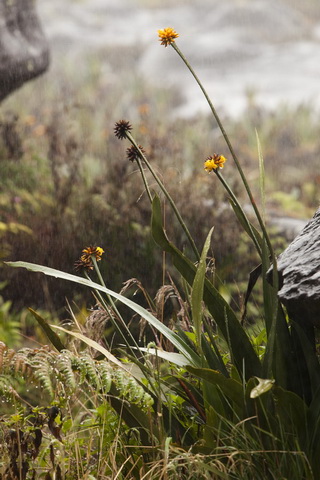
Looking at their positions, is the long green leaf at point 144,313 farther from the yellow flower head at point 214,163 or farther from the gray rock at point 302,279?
the yellow flower head at point 214,163

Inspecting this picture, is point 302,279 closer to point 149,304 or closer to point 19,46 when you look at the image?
point 149,304

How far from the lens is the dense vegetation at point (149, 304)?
1.85m

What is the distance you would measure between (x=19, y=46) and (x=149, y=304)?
433 centimetres

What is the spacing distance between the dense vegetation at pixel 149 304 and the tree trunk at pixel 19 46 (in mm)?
416

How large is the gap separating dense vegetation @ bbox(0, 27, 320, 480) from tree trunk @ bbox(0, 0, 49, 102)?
0.42 m

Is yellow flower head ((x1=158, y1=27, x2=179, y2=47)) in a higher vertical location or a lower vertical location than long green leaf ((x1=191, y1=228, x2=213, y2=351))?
higher

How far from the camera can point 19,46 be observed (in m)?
5.90

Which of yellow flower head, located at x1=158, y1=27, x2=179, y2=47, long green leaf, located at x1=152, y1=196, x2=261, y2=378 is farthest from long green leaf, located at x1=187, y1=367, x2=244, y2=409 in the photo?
yellow flower head, located at x1=158, y1=27, x2=179, y2=47

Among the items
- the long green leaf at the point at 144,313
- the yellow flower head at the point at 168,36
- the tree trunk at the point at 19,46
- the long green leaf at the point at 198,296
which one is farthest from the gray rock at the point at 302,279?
the tree trunk at the point at 19,46

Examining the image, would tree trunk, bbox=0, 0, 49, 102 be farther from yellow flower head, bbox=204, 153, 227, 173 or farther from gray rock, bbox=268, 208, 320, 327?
gray rock, bbox=268, 208, 320, 327

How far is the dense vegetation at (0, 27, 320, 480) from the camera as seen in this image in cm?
185

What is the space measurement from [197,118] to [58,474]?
7414 mm

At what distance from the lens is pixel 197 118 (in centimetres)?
902

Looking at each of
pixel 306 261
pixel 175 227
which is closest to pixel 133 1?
pixel 175 227
